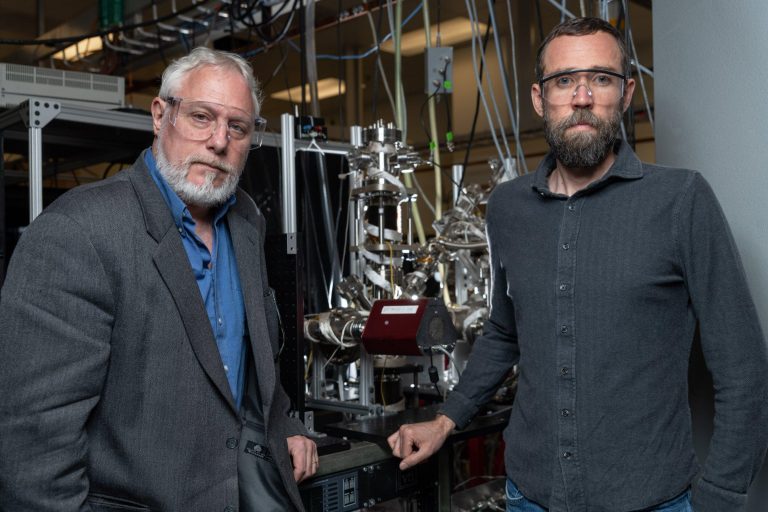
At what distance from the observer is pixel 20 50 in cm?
472

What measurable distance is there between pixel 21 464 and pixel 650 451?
0.92 metres

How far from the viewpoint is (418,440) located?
1.48m

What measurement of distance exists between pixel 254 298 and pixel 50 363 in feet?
1.20

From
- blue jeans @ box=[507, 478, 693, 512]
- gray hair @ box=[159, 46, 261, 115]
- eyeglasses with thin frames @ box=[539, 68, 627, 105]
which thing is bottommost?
blue jeans @ box=[507, 478, 693, 512]

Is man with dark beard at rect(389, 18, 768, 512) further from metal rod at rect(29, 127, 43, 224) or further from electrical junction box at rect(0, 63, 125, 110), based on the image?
electrical junction box at rect(0, 63, 125, 110)

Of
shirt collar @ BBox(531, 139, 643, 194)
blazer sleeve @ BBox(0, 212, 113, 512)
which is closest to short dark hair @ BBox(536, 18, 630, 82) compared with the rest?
shirt collar @ BBox(531, 139, 643, 194)

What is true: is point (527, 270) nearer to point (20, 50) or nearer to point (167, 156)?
point (167, 156)

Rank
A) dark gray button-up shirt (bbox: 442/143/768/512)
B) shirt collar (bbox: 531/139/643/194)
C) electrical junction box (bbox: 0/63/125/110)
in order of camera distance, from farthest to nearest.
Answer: electrical junction box (bbox: 0/63/125/110) → shirt collar (bbox: 531/139/643/194) → dark gray button-up shirt (bbox: 442/143/768/512)

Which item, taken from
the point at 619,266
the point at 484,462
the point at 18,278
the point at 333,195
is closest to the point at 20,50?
the point at 333,195

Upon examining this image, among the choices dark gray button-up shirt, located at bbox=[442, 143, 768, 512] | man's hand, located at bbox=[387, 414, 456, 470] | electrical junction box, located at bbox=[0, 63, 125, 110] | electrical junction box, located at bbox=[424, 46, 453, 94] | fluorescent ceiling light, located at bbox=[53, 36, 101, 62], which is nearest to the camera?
dark gray button-up shirt, located at bbox=[442, 143, 768, 512]

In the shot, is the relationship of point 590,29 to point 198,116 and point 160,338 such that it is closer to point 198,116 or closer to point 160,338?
point 198,116

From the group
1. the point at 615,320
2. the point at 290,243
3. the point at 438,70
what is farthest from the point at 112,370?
the point at 438,70

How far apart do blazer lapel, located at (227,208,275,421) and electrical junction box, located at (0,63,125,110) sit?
145 cm

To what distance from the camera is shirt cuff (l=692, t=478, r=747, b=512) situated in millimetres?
1061
